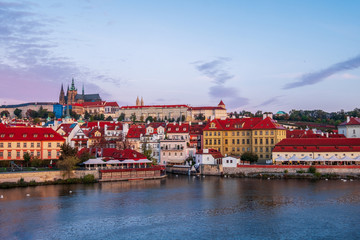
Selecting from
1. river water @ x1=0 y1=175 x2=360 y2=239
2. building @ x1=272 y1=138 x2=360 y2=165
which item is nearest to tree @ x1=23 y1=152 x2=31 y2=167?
river water @ x1=0 y1=175 x2=360 y2=239

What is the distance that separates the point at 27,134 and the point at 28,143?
1496 millimetres

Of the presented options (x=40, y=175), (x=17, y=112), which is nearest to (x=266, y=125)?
(x=40, y=175)

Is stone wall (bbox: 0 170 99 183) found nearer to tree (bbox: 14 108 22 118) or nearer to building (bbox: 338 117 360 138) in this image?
building (bbox: 338 117 360 138)

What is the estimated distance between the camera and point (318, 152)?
5159 centimetres

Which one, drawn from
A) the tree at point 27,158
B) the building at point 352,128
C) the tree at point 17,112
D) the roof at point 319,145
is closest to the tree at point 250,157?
the roof at point 319,145

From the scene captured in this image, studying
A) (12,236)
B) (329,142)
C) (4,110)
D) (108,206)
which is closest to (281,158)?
(329,142)

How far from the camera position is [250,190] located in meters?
39.1

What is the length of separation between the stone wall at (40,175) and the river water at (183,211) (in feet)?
7.13

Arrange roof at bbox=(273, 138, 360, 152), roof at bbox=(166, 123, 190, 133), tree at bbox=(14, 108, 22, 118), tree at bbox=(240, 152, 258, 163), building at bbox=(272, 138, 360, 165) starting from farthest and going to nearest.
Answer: tree at bbox=(14, 108, 22, 118)
roof at bbox=(166, 123, 190, 133)
tree at bbox=(240, 152, 258, 163)
roof at bbox=(273, 138, 360, 152)
building at bbox=(272, 138, 360, 165)

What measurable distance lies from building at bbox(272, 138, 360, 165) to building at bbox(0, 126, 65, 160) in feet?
95.4

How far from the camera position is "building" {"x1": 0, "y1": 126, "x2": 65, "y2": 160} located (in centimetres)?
5156

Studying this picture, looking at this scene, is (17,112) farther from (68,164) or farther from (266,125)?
(68,164)

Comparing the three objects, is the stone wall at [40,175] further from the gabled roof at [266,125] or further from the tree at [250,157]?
the gabled roof at [266,125]

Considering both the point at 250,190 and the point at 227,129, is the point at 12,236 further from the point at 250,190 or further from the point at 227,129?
the point at 227,129
